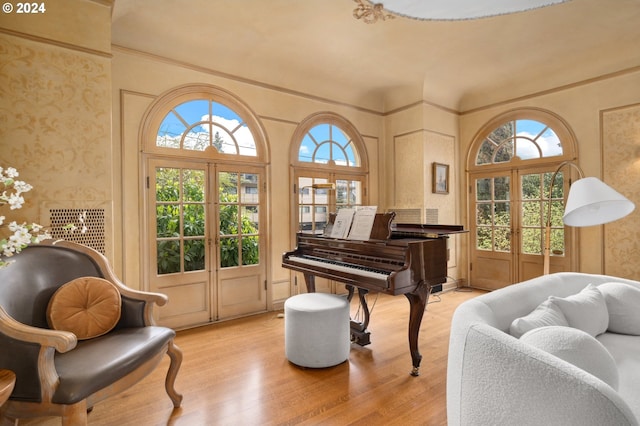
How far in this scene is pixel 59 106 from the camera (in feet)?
8.20

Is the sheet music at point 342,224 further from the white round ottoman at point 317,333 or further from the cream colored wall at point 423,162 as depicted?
the cream colored wall at point 423,162

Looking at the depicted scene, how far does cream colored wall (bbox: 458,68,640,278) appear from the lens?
3.85 meters

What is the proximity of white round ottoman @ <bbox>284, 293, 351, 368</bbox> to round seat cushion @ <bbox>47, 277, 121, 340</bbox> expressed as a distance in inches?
48.4

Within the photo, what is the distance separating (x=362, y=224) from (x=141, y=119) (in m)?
2.45

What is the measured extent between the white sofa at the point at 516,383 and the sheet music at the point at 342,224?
1471 mm

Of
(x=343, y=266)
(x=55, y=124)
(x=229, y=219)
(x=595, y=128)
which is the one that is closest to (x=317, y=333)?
(x=343, y=266)

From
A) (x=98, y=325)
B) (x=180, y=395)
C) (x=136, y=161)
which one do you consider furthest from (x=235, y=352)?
(x=136, y=161)

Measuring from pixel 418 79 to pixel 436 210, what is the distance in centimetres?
191

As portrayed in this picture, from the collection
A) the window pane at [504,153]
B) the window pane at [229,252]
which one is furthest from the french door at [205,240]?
the window pane at [504,153]

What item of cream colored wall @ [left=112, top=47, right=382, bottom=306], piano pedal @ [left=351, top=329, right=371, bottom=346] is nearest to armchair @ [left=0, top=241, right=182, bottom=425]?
cream colored wall @ [left=112, top=47, right=382, bottom=306]

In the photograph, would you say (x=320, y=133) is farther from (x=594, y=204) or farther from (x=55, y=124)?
(x=594, y=204)

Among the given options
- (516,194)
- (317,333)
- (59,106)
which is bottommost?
(317,333)

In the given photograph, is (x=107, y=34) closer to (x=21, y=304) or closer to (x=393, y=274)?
(x=21, y=304)

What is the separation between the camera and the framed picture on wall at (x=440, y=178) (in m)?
5.03
